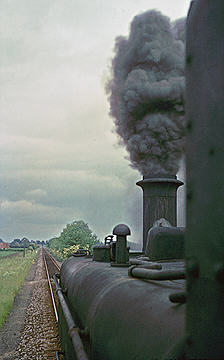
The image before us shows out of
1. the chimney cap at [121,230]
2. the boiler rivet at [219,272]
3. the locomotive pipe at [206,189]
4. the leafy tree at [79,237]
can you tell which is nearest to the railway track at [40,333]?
the chimney cap at [121,230]

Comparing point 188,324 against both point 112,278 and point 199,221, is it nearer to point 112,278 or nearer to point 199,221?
point 199,221

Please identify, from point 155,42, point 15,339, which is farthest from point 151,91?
point 15,339

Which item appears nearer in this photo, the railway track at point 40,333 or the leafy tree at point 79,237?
the railway track at point 40,333

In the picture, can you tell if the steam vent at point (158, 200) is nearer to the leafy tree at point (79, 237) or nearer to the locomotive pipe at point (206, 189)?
the locomotive pipe at point (206, 189)

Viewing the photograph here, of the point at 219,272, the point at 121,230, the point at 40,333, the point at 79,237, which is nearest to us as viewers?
the point at 219,272

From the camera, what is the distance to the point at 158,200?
35.4ft

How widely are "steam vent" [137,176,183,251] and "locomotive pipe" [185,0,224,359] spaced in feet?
29.9

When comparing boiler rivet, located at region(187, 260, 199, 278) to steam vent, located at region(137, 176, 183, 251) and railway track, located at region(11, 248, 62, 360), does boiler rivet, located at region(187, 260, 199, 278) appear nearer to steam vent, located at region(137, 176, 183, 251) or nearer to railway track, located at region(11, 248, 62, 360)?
railway track, located at region(11, 248, 62, 360)

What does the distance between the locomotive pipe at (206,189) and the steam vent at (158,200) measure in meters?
9.12

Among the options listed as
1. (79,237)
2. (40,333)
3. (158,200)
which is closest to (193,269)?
(158,200)

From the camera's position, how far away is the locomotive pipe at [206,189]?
1.48 m

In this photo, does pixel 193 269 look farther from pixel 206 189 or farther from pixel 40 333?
pixel 40 333

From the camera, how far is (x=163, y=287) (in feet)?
10.7

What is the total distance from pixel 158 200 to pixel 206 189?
367 inches
